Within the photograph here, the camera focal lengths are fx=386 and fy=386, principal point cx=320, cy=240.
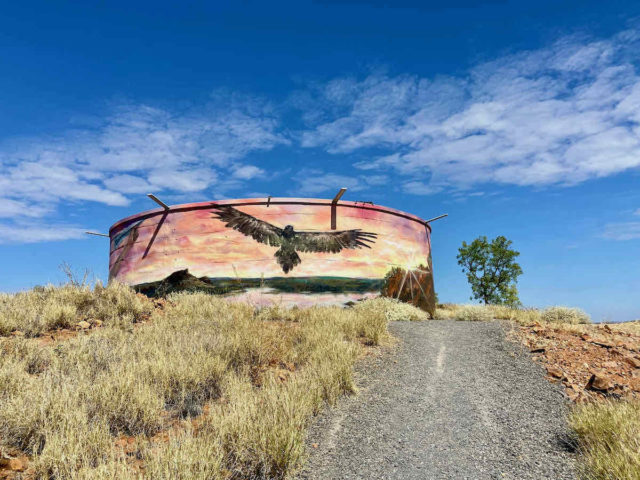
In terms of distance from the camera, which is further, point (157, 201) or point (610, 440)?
point (157, 201)

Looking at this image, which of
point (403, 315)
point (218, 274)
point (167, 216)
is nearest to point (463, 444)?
point (403, 315)

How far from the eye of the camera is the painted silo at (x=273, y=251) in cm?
1533

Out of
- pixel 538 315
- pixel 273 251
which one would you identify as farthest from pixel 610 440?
pixel 273 251

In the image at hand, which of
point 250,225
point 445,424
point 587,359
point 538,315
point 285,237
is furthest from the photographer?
point 250,225

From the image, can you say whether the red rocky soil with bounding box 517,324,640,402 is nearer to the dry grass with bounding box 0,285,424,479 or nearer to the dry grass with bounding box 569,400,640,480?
the dry grass with bounding box 569,400,640,480

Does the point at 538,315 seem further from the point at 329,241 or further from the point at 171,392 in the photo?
the point at 171,392

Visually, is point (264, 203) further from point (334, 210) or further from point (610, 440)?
point (610, 440)

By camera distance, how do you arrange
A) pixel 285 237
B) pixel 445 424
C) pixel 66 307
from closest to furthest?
pixel 445 424 < pixel 66 307 < pixel 285 237

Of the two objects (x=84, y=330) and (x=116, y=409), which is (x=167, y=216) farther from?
(x=116, y=409)

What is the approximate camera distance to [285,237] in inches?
617

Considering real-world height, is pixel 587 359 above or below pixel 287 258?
below

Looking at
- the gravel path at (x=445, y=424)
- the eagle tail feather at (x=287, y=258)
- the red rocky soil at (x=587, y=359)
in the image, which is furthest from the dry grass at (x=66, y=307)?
the red rocky soil at (x=587, y=359)

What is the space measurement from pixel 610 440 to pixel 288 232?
12.5 metres

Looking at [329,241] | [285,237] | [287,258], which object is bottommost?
[287,258]
